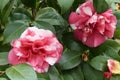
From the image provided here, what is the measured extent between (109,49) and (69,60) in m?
0.14

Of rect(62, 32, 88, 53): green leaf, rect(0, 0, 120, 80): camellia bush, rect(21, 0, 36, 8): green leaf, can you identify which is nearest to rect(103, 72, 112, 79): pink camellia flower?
rect(0, 0, 120, 80): camellia bush

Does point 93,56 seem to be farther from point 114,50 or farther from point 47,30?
point 47,30

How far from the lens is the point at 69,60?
42.3 inches

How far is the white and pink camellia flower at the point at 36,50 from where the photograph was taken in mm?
960

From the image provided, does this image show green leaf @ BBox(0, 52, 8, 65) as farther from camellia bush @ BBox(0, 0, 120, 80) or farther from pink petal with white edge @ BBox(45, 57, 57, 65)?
pink petal with white edge @ BBox(45, 57, 57, 65)

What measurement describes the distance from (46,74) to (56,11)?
0.87 ft

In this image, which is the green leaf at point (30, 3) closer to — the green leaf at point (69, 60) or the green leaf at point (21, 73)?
the green leaf at point (69, 60)

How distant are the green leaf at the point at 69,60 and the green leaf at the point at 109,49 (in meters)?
0.06

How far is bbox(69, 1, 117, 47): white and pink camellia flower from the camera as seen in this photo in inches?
41.8

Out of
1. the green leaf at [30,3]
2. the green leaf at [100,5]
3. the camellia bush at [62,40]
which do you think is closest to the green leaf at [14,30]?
the camellia bush at [62,40]

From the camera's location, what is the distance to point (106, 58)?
3.56 ft

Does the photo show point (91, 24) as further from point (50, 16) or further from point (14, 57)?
point (14, 57)

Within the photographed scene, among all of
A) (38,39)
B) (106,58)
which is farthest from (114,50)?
(38,39)

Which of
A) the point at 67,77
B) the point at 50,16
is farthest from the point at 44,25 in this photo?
the point at 67,77
